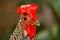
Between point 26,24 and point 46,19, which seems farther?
point 46,19

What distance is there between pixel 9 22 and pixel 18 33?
0.55 ft

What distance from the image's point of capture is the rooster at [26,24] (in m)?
0.83

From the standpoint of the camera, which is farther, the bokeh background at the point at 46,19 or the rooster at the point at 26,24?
the bokeh background at the point at 46,19

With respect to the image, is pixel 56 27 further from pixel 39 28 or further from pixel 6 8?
pixel 6 8

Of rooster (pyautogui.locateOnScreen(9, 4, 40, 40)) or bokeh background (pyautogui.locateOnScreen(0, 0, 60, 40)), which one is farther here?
bokeh background (pyautogui.locateOnScreen(0, 0, 60, 40))

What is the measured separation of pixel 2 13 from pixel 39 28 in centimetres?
24

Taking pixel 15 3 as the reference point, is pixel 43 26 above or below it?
below

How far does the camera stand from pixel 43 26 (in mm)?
973

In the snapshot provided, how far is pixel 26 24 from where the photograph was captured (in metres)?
0.84

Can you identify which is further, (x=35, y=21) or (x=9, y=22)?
(x=9, y=22)

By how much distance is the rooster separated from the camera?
83 cm

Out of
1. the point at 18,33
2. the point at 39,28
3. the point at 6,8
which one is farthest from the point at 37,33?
the point at 6,8

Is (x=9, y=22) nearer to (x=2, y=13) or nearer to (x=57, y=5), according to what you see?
(x=2, y=13)

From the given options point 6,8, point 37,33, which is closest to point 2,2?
point 6,8
